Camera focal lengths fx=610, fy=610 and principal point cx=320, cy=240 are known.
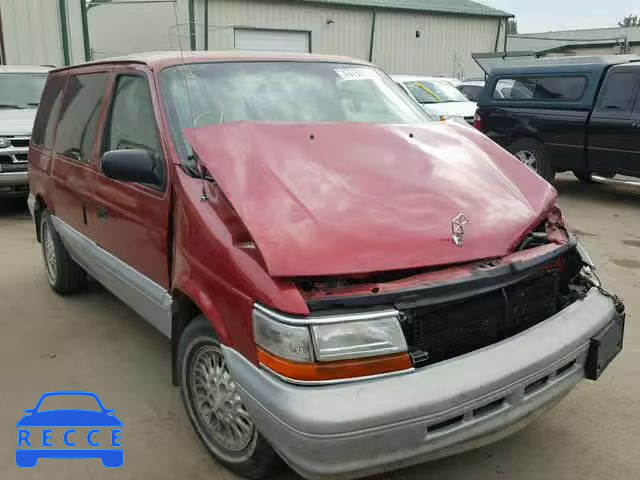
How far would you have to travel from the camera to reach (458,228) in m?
2.46

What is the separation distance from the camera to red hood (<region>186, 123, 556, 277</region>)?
2270mm

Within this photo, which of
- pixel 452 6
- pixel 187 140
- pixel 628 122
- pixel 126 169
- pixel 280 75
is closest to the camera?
pixel 187 140

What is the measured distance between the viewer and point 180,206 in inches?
108

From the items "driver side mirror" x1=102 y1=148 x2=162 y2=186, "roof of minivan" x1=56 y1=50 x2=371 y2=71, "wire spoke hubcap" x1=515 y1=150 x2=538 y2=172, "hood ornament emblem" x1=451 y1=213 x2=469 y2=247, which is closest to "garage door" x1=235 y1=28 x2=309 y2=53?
"wire spoke hubcap" x1=515 y1=150 x2=538 y2=172

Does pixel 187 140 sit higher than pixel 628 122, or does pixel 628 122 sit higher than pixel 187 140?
pixel 187 140

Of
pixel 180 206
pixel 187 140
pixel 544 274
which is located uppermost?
pixel 187 140

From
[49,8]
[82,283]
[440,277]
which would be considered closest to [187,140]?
[440,277]

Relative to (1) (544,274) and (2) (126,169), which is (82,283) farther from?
(1) (544,274)

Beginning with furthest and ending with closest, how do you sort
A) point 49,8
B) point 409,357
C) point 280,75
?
point 49,8
point 280,75
point 409,357

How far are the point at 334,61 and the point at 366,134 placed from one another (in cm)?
100

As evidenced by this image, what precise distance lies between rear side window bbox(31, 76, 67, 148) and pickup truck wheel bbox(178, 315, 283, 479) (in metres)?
2.77

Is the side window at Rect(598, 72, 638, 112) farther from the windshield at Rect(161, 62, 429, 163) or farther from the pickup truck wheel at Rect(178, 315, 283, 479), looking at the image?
the pickup truck wheel at Rect(178, 315, 283, 479)

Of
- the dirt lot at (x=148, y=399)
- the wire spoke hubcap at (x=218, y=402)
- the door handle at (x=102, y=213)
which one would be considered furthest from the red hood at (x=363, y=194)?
the door handle at (x=102, y=213)

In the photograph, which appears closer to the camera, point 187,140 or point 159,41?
point 187,140
